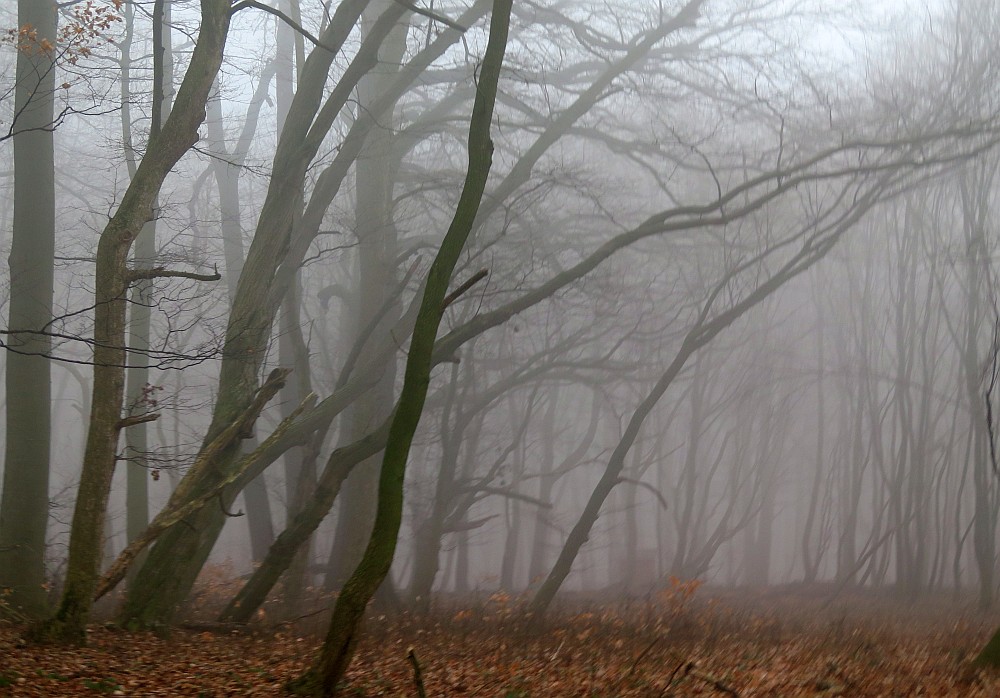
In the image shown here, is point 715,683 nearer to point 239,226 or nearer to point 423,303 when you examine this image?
point 423,303

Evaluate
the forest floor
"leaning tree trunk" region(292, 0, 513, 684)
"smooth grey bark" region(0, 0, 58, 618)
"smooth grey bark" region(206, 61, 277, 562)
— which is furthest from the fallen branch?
"smooth grey bark" region(206, 61, 277, 562)

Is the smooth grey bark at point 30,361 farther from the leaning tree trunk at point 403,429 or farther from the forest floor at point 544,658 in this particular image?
the leaning tree trunk at point 403,429

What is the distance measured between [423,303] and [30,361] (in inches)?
208

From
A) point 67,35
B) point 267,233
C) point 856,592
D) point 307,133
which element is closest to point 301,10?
point 307,133

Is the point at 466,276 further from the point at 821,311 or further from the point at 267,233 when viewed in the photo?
the point at 821,311

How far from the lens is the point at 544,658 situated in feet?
31.0

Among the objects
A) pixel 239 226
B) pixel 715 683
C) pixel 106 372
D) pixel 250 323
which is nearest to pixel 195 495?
pixel 250 323

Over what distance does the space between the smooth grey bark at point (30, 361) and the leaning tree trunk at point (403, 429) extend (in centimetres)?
441

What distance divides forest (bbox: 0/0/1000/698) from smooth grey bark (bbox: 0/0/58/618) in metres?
0.04

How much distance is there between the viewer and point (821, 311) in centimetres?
2761

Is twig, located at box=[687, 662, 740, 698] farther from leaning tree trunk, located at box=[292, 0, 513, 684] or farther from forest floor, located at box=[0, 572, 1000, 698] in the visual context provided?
leaning tree trunk, located at box=[292, 0, 513, 684]

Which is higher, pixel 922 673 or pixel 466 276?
pixel 466 276

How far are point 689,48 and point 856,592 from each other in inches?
617

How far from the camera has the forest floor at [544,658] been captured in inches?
268
